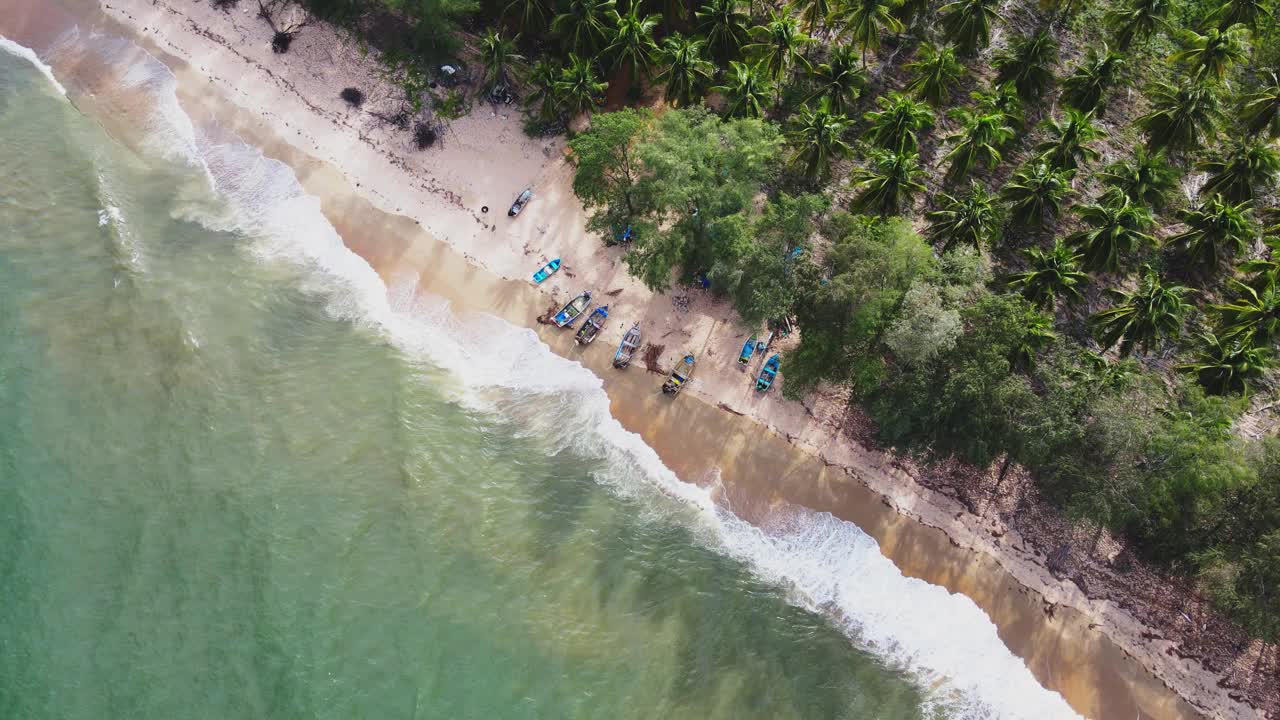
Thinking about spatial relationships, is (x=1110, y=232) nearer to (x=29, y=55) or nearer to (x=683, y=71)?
(x=683, y=71)

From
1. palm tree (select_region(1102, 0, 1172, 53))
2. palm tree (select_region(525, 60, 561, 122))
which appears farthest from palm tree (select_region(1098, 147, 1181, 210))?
palm tree (select_region(525, 60, 561, 122))

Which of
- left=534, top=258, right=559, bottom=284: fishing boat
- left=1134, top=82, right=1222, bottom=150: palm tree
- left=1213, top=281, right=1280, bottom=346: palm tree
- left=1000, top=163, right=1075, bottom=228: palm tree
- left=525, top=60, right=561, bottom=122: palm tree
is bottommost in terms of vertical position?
left=534, top=258, right=559, bottom=284: fishing boat

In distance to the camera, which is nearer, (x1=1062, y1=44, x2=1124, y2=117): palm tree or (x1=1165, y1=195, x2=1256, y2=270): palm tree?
(x1=1165, y1=195, x2=1256, y2=270): palm tree

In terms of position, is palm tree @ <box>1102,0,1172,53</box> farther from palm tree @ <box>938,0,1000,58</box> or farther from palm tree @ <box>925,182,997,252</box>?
palm tree @ <box>925,182,997,252</box>

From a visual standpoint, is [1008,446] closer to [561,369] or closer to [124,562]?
[561,369]

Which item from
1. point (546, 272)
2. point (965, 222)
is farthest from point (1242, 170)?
point (546, 272)
